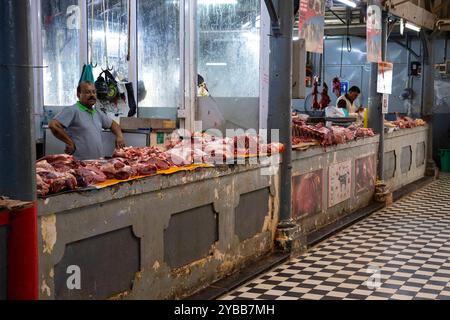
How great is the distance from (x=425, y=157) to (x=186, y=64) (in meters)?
7.61

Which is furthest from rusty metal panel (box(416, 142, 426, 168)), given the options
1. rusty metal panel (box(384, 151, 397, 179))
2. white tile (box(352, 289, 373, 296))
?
white tile (box(352, 289, 373, 296))

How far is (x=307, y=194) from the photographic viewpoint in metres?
7.74

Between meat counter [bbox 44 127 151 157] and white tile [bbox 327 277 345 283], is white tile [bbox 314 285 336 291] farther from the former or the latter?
meat counter [bbox 44 127 151 157]

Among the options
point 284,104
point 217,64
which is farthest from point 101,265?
point 217,64

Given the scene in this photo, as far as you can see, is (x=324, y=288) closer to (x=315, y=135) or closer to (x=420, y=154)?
(x=315, y=135)

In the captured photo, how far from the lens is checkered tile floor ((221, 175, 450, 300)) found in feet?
18.6

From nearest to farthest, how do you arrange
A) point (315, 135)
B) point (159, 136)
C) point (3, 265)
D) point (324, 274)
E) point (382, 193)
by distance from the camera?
point (3, 265) < point (324, 274) < point (315, 135) < point (159, 136) < point (382, 193)

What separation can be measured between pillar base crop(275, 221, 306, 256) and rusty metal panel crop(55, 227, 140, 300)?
2624 mm

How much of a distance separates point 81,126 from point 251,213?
2.05 metres

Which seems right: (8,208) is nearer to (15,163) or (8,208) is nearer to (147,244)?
(15,163)

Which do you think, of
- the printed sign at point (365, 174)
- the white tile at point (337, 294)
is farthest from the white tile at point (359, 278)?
the printed sign at point (365, 174)

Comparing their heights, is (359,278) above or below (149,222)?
below

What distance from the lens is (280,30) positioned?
671 cm
